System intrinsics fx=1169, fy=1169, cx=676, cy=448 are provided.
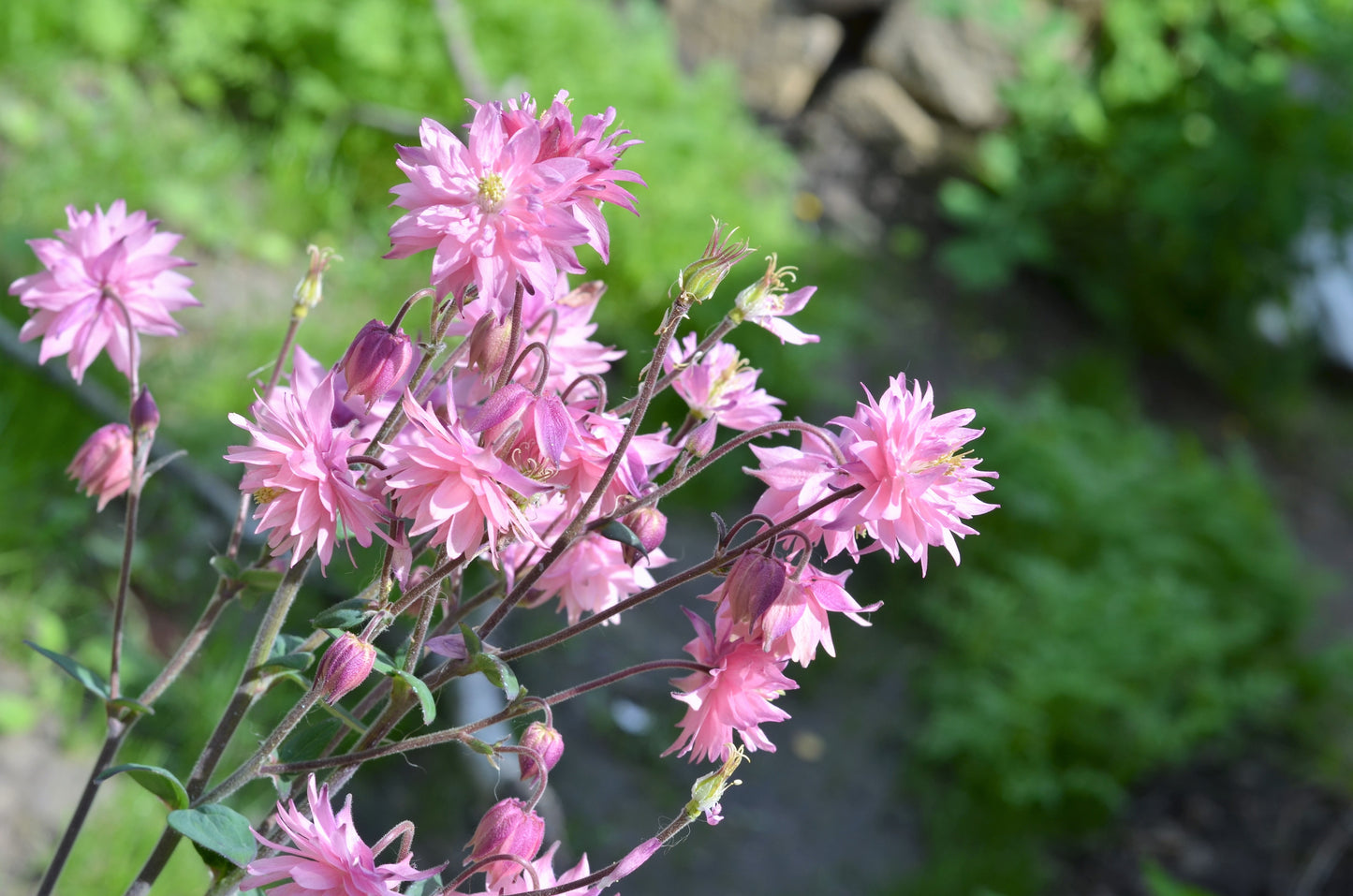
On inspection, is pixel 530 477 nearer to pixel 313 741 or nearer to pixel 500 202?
pixel 500 202

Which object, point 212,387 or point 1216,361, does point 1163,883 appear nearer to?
point 212,387

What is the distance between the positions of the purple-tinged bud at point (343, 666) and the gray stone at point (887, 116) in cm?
532

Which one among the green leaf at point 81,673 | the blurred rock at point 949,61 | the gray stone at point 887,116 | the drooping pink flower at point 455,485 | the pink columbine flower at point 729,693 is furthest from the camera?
the gray stone at point 887,116

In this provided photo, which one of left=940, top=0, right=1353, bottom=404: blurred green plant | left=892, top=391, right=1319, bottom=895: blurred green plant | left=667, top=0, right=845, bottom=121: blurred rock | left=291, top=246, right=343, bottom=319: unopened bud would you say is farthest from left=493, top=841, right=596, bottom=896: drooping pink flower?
left=667, top=0, right=845, bottom=121: blurred rock

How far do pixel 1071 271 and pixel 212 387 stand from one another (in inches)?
150

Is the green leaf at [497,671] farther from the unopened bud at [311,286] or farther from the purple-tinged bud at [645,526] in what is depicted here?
the unopened bud at [311,286]

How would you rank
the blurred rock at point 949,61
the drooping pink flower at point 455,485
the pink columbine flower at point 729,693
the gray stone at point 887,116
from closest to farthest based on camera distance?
the drooping pink flower at point 455,485 → the pink columbine flower at point 729,693 → the blurred rock at point 949,61 → the gray stone at point 887,116

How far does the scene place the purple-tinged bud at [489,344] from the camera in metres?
0.73

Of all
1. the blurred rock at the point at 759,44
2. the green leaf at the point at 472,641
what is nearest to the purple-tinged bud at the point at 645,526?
the green leaf at the point at 472,641

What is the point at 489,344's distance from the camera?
0.73 metres

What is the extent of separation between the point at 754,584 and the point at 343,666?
25 centimetres

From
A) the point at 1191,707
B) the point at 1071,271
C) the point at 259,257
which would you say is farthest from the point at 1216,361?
the point at 259,257

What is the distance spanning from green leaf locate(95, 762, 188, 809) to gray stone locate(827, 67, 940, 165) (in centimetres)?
529

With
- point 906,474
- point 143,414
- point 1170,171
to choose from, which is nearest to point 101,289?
point 143,414
